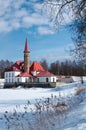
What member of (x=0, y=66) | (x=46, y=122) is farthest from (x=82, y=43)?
(x=0, y=66)

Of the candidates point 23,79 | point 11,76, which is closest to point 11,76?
point 11,76

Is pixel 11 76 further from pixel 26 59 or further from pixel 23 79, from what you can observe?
pixel 26 59

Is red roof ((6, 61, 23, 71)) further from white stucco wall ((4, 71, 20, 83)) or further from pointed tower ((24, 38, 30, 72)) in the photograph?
pointed tower ((24, 38, 30, 72))

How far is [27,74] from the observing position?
9575 centimetres

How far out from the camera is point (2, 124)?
13.2 meters

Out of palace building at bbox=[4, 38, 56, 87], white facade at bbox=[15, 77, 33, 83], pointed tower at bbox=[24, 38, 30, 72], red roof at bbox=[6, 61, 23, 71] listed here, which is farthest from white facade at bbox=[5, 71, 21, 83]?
pointed tower at bbox=[24, 38, 30, 72]

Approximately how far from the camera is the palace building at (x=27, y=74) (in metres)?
94.3

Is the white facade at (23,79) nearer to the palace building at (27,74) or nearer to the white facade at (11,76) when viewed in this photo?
the palace building at (27,74)

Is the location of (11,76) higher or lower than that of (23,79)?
higher

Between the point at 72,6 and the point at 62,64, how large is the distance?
437 ft

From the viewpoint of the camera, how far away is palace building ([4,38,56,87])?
9431cm

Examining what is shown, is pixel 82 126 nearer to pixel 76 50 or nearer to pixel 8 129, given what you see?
pixel 8 129

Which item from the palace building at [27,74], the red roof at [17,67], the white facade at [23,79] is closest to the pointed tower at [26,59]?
the palace building at [27,74]

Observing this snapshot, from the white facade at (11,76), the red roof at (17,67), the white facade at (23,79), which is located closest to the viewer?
the white facade at (23,79)
